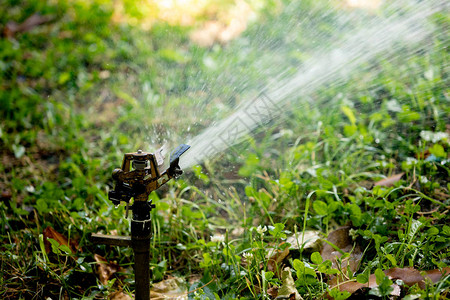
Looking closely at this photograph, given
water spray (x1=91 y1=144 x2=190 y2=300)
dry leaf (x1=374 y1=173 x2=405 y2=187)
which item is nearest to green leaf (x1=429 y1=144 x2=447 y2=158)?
dry leaf (x1=374 y1=173 x2=405 y2=187)

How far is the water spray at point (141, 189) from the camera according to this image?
51.5 inches

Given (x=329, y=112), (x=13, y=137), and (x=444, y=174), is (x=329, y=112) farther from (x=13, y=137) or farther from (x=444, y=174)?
(x=13, y=137)

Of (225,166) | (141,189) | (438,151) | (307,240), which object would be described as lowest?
(307,240)

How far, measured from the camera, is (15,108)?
312cm

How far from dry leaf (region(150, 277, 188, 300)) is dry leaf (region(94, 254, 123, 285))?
190 millimetres

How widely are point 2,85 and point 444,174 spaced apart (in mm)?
3346

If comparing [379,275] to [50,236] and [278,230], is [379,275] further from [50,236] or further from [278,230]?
[50,236]

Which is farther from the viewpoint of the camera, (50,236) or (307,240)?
(50,236)

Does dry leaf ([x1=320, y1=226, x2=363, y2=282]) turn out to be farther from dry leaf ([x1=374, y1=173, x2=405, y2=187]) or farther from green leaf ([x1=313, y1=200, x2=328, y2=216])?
dry leaf ([x1=374, y1=173, x2=405, y2=187])

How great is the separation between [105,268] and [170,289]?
0.28 metres

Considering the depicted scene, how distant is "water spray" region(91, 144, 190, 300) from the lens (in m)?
1.31

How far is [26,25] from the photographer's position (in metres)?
4.65

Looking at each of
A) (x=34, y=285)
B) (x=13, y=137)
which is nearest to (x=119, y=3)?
(x=13, y=137)

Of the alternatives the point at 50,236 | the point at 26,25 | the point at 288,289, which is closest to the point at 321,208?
the point at 288,289
